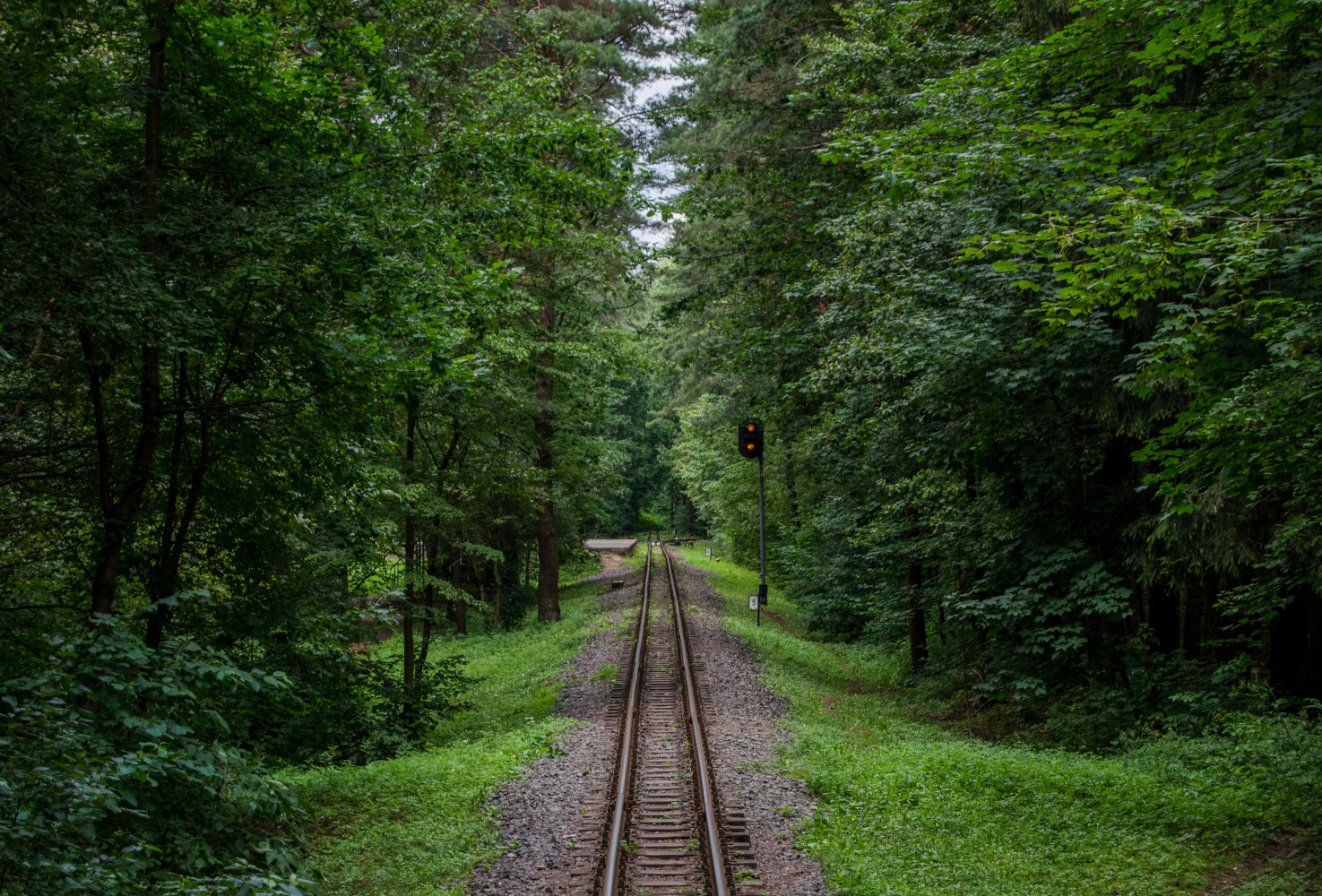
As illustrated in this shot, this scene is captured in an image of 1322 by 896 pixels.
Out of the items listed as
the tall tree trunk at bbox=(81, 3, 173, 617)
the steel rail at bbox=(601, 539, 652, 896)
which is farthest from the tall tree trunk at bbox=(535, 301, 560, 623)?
the tall tree trunk at bbox=(81, 3, 173, 617)

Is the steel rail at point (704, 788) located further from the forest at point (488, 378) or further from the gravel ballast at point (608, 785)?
the forest at point (488, 378)

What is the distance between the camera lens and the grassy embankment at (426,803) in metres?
6.98

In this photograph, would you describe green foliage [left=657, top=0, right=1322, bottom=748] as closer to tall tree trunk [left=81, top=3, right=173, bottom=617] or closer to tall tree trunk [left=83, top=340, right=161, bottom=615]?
tall tree trunk [left=81, top=3, right=173, bottom=617]

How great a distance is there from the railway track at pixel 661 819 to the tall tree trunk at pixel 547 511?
8.92m

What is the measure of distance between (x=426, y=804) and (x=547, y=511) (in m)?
14.4

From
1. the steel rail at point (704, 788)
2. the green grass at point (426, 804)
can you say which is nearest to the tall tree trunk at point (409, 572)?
the green grass at point (426, 804)

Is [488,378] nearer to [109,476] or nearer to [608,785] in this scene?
[109,476]

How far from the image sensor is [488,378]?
9.79m

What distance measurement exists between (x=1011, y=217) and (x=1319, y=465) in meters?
4.90

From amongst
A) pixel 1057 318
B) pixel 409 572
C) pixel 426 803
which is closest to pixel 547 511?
pixel 409 572

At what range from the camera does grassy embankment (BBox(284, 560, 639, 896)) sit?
698 cm

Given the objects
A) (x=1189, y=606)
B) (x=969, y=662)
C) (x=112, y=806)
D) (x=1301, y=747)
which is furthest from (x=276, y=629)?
(x=1189, y=606)

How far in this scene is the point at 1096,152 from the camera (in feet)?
24.5

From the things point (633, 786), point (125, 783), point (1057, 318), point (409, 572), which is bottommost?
point (633, 786)
